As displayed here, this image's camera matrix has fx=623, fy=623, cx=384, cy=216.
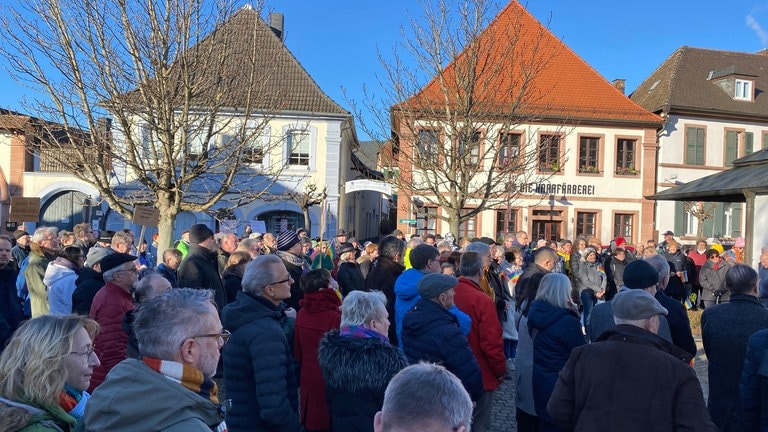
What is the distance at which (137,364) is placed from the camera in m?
2.33

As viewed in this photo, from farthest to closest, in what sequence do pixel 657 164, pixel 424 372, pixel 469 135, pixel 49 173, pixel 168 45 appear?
pixel 657 164 < pixel 49 173 < pixel 469 135 < pixel 168 45 < pixel 424 372

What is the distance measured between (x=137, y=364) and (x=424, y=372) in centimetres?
116

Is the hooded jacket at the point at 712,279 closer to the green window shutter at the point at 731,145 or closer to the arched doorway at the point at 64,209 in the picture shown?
the green window shutter at the point at 731,145

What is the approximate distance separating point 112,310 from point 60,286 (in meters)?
1.83

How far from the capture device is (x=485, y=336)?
4.97 meters

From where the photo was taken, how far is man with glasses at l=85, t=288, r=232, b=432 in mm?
2188

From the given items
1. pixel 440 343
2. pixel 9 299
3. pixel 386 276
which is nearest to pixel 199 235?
pixel 9 299

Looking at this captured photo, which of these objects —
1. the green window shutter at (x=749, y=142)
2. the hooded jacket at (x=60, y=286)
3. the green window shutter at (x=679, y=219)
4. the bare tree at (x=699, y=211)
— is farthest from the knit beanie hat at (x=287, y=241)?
the green window shutter at (x=749, y=142)

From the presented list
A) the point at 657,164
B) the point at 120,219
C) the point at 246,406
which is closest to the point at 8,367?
the point at 246,406

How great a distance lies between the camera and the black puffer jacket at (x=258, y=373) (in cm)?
357

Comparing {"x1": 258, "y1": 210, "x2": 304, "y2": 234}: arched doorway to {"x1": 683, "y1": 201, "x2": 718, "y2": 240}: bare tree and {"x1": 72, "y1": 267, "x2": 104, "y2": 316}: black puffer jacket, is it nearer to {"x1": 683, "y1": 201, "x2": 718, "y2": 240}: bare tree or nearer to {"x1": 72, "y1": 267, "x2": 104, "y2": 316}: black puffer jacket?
{"x1": 683, "y1": 201, "x2": 718, "y2": 240}: bare tree

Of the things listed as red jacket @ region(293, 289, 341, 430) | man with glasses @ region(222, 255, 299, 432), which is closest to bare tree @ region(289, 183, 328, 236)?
red jacket @ region(293, 289, 341, 430)

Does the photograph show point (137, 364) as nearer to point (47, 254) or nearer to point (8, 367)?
point (8, 367)

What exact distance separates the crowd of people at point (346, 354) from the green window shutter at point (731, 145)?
2806 cm
